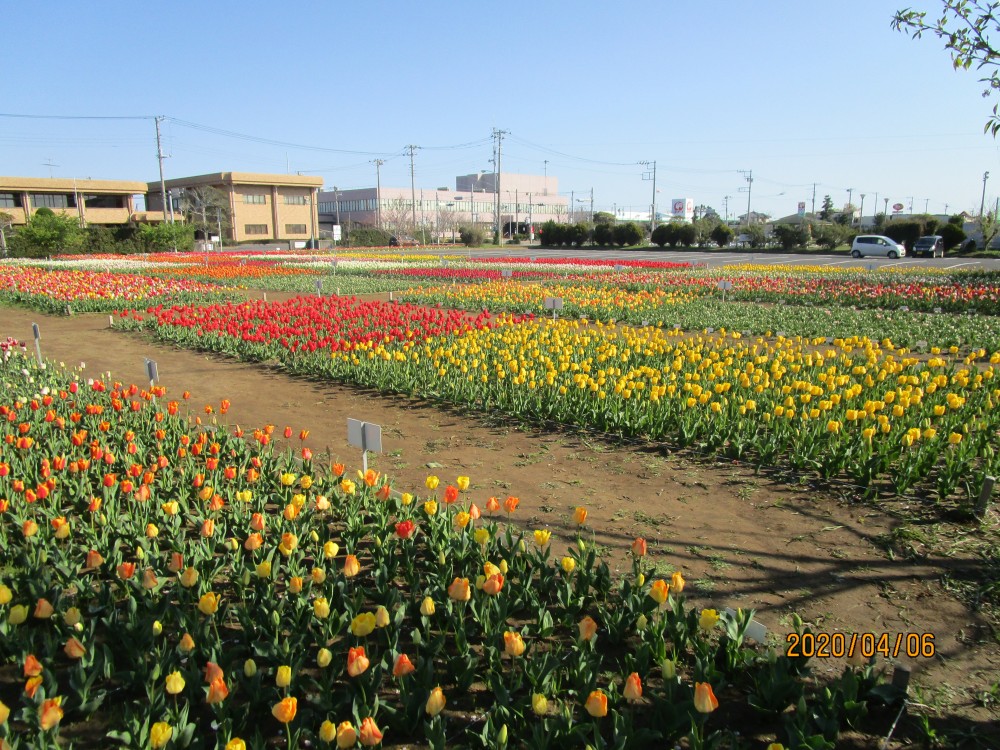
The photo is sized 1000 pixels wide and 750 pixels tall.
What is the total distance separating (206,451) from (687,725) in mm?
4234

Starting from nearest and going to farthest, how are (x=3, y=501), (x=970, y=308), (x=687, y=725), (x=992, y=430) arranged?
(x=687, y=725) < (x=3, y=501) < (x=992, y=430) < (x=970, y=308)

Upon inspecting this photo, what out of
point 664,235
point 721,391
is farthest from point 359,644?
point 664,235

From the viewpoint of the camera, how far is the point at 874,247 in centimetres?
4462

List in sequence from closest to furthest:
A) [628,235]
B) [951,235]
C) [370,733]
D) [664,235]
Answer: [370,733] < [951,235] < [664,235] < [628,235]

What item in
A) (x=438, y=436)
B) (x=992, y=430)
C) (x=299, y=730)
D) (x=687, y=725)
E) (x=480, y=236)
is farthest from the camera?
(x=480, y=236)

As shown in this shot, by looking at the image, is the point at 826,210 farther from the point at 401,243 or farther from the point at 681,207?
the point at 401,243

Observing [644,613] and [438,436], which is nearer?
[644,613]

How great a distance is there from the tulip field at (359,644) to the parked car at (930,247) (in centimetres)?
4895

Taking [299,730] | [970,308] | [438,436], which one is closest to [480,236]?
[970,308]

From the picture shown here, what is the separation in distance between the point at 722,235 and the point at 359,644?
198ft

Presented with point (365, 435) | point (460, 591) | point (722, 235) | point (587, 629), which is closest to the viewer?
point (587, 629)

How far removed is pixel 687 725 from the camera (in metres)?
2.61

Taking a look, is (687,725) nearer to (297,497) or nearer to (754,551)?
(754,551)

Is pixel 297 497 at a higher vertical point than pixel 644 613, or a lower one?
higher
